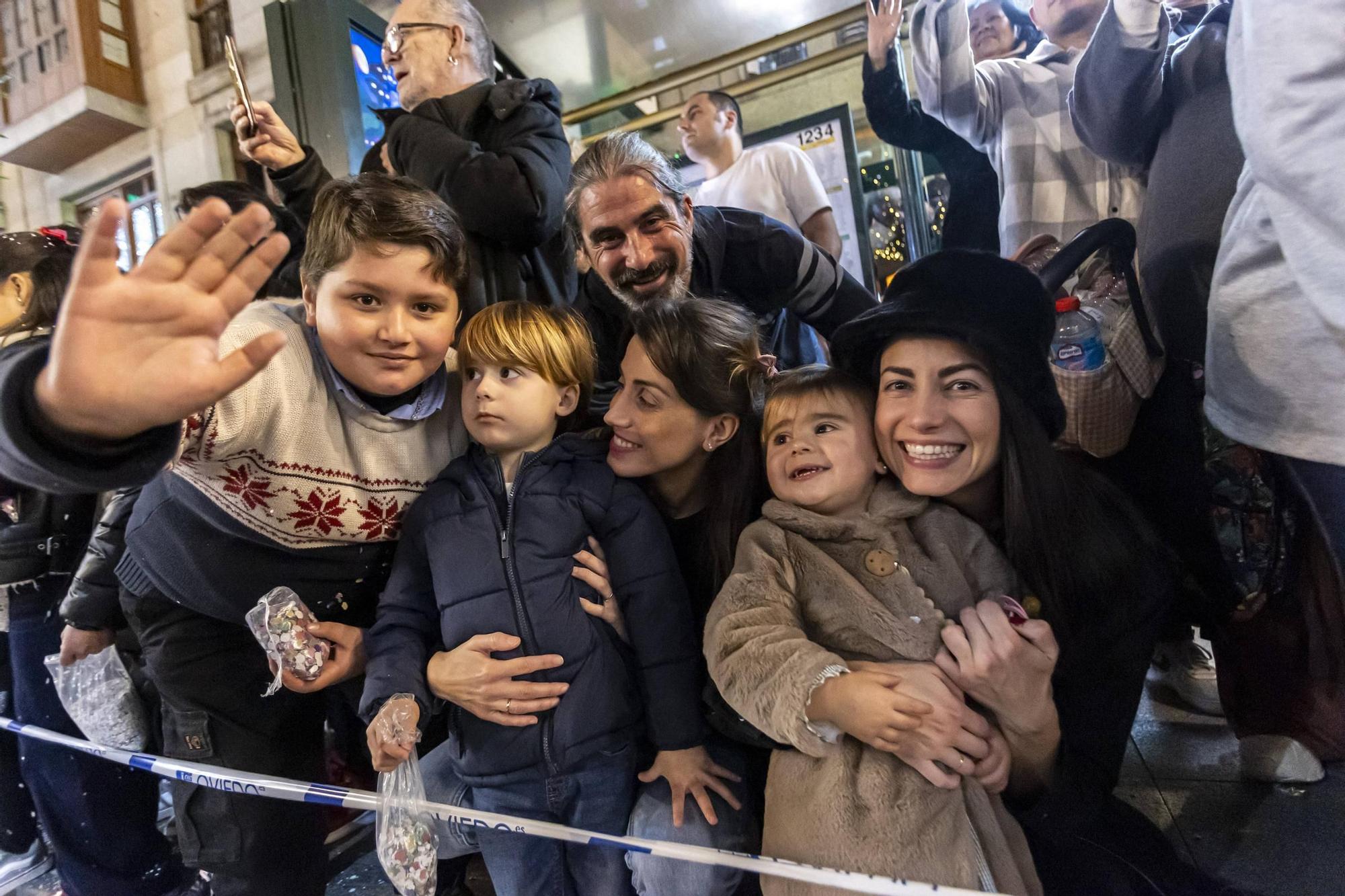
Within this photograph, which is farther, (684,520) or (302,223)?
(302,223)

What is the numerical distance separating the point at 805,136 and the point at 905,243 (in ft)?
1.05

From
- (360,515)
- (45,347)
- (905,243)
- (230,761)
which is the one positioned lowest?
(230,761)

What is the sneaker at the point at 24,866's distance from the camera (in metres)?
1.94

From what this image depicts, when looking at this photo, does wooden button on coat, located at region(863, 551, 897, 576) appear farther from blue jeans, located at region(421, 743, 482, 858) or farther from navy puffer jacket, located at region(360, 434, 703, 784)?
blue jeans, located at region(421, 743, 482, 858)

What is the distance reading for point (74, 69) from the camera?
67.6 inches

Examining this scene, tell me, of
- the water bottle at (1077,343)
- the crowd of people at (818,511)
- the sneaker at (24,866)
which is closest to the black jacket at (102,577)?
the crowd of people at (818,511)

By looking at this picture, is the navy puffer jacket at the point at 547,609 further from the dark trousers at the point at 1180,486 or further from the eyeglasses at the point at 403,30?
the eyeglasses at the point at 403,30

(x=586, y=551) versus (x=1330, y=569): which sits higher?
(x=586, y=551)

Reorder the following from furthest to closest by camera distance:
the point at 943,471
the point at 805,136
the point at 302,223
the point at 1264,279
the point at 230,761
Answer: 1. the point at 302,223
2. the point at 805,136
3. the point at 230,761
4. the point at 943,471
5. the point at 1264,279

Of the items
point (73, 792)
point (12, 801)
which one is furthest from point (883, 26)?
point (12, 801)

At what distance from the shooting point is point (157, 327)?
0.67 m

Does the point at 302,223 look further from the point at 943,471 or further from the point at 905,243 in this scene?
the point at 943,471

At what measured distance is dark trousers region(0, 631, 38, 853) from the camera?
189cm

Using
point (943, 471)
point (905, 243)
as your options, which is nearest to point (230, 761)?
point (943, 471)
